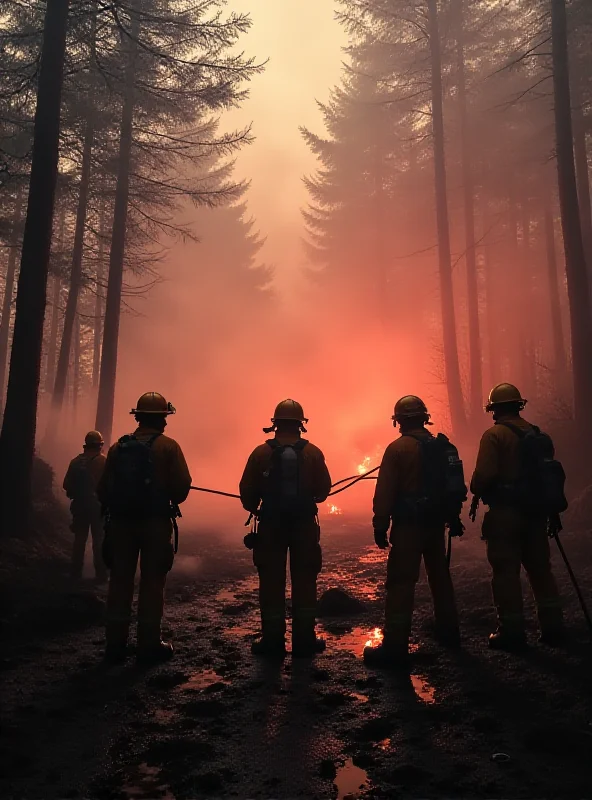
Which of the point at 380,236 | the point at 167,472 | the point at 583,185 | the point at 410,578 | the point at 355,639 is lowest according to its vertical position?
the point at 355,639

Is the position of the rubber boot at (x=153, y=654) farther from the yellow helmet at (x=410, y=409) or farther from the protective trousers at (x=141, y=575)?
the yellow helmet at (x=410, y=409)

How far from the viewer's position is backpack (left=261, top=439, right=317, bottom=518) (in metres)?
5.31

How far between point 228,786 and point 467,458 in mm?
12943

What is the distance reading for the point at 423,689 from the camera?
4.27 metres

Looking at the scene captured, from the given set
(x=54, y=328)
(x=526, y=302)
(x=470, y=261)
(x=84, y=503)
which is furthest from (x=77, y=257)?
(x=526, y=302)

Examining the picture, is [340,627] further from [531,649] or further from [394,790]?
[394,790]

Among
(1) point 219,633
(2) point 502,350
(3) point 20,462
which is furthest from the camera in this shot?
(2) point 502,350

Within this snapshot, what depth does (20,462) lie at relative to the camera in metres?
8.47

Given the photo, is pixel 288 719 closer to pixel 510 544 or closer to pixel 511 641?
pixel 511 641

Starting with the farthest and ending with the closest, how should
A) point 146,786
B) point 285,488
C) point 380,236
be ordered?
point 380,236 → point 285,488 → point 146,786

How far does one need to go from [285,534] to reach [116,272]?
1146cm

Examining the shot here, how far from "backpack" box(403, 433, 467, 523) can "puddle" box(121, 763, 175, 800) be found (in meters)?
2.99

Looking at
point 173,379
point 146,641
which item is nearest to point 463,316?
point 173,379

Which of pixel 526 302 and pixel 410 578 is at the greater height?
pixel 526 302
